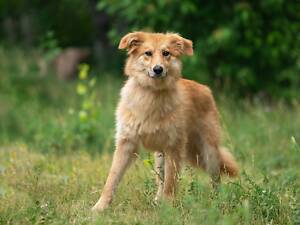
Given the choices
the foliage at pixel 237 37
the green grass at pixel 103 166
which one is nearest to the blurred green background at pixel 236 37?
the foliage at pixel 237 37

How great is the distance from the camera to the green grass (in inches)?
231

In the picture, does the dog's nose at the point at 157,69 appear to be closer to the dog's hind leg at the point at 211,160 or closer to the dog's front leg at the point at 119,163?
the dog's front leg at the point at 119,163

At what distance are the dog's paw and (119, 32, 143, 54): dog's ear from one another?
1489 millimetres

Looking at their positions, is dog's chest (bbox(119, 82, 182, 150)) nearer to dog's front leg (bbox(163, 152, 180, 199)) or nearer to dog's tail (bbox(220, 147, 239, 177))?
dog's front leg (bbox(163, 152, 180, 199))

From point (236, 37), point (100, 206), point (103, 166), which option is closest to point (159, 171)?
point (100, 206)

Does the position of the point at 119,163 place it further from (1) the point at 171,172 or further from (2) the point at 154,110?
(2) the point at 154,110

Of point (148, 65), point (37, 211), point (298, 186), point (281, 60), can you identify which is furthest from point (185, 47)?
point (281, 60)

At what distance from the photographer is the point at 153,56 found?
6.90 metres

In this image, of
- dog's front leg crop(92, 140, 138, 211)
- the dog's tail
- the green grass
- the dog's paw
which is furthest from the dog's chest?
the dog's tail

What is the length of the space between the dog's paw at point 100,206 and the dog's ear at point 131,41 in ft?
4.88

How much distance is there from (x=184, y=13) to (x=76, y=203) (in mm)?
6619

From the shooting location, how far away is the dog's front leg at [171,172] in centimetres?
685

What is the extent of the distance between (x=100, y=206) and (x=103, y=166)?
1833mm

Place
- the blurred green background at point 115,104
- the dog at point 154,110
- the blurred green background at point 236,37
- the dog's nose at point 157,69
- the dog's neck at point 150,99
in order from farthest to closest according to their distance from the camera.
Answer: the blurred green background at point 236,37, the dog's neck at point 150,99, the dog at point 154,110, the dog's nose at point 157,69, the blurred green background at point 115,104
